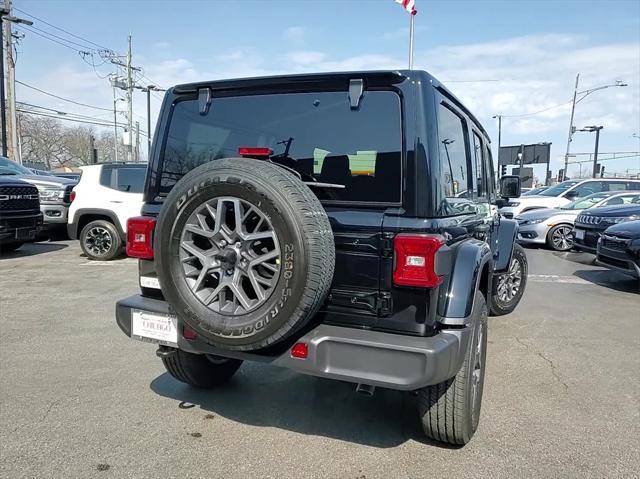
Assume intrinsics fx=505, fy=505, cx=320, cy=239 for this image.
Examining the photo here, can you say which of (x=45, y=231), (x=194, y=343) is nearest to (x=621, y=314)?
(x=194, y=343)

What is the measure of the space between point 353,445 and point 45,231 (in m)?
10.7

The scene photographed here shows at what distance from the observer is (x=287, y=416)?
323 centimetres

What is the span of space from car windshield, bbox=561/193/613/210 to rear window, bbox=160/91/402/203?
10.7m

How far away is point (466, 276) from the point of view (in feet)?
8.54

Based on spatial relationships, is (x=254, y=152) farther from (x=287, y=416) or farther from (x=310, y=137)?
(x=287, y=416)

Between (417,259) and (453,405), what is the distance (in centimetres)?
87

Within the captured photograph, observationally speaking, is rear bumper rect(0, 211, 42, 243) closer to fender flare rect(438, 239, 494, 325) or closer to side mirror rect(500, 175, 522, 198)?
side mirror rect(500, 175, 522, 198)

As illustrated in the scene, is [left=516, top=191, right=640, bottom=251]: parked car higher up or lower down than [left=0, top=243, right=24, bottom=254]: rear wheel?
higher up

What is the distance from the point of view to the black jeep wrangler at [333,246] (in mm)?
2346

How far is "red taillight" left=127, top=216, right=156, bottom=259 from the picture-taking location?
301 cm

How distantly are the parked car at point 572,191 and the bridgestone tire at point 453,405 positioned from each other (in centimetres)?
1133

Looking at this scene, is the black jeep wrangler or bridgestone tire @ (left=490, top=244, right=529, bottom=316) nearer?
the black jeep wrangler

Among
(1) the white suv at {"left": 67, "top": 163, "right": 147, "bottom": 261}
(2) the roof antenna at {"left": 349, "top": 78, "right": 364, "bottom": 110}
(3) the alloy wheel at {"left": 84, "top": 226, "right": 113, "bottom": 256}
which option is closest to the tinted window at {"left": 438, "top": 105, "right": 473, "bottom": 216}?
(2) the roof antenna at {"left": 349, "top": 78, "right": 364, "bottom": 110}

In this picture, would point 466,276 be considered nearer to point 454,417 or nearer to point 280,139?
point 454,417
